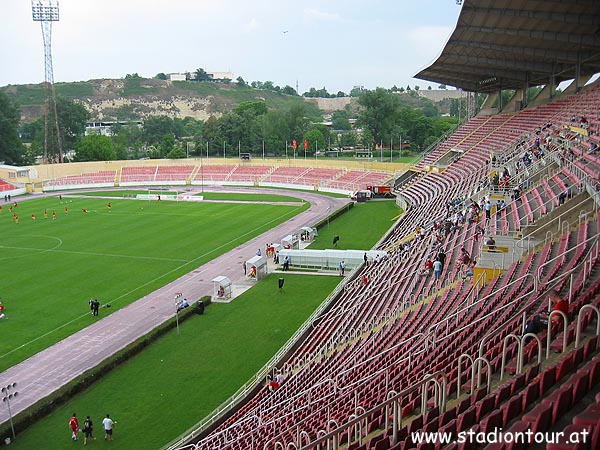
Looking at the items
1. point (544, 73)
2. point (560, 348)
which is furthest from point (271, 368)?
point (544, 73)

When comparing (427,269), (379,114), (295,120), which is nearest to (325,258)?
(427,269)

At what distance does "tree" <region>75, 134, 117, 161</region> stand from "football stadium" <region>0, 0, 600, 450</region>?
3540cm

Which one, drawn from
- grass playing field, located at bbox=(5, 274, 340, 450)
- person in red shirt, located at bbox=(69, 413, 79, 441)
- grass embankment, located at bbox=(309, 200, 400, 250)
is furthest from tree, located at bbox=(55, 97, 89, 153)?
person in red shirt, located at bbox=(69, 413, 79, 441)

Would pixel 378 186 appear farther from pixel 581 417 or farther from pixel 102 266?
Answer: pixel 581 417

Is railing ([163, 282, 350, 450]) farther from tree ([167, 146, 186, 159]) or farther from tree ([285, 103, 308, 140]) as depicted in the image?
tree ([285, 103, 308, 140])

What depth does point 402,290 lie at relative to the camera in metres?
21.5

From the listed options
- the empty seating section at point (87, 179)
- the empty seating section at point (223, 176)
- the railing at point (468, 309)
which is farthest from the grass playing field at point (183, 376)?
the empty seating section at point (87, 179)

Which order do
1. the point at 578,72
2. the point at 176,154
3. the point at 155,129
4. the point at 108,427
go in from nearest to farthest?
the point at 108,427, the point at 578,72, the point at 176,154, the point at 155,129

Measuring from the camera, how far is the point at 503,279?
16.4 m

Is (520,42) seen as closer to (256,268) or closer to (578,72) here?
(578,72)

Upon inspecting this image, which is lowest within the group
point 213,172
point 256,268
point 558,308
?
point 256,268

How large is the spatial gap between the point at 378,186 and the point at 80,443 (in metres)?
50.3

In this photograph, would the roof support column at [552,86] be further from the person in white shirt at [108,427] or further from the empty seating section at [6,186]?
the empty seating section at [6,186]

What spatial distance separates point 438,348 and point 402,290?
8960mm
